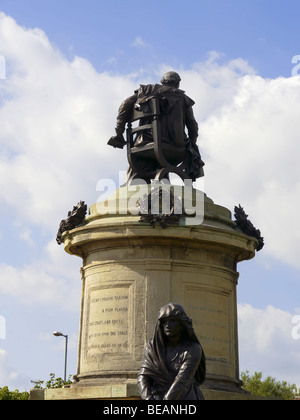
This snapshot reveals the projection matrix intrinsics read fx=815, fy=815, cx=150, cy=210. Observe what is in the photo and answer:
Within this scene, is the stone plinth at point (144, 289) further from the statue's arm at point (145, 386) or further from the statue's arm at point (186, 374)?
the statue's arm at point (186, 374)

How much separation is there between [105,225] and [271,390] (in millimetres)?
49916

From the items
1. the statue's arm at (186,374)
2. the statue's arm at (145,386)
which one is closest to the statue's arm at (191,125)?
the statue's arm at (186,374)

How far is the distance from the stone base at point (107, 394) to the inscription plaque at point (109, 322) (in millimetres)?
1169

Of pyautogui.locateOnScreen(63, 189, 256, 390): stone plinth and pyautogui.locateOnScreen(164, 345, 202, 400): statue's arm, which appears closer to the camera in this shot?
pyautogui.locateOnScreen(164, 345, 202, 400): statue's arm

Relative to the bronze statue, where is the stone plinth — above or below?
above

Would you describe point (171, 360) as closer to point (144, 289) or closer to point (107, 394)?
point (107, 394)

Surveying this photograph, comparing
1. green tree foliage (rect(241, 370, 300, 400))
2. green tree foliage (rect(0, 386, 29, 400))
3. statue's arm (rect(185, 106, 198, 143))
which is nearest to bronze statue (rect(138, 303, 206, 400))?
statue's arm (rect(185, 106, 198, 143))

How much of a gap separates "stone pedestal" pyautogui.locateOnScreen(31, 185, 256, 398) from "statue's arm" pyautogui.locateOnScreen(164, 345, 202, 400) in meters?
7.62

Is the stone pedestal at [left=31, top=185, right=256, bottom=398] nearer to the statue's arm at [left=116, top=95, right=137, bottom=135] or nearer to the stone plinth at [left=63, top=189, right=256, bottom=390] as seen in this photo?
the stone plinth at [left=63, top=189, right=256, bottom=390]

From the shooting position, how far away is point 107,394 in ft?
57.5

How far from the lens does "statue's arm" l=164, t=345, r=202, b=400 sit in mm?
10469
